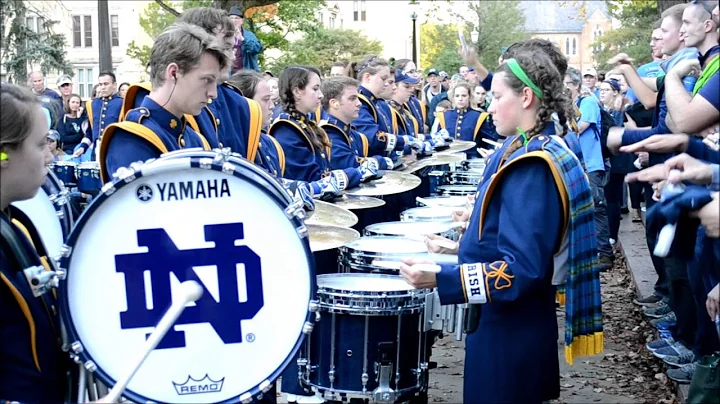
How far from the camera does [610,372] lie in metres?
6.71

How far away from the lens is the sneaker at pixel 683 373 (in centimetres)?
574

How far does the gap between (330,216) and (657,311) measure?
146 inches

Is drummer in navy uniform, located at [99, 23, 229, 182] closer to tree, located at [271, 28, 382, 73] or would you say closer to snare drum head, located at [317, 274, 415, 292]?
snare drum head, located at [317, 274, 415, 292]

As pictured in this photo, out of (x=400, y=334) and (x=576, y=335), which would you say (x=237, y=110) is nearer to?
(x=400, y=334)

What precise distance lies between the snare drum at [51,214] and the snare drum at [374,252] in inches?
73.6

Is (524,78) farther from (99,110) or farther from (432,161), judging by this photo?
(99,110)

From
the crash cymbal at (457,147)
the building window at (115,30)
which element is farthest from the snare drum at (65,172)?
the building window at (115,30)

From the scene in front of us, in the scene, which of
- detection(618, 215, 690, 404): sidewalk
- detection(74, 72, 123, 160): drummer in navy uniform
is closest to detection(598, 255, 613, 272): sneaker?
detection(618, 215, 690, 404): sidewalk

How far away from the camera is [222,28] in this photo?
458 centimetres

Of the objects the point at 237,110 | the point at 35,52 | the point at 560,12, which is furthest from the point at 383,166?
the point at 560,12

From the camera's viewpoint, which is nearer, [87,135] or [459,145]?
[459,145]

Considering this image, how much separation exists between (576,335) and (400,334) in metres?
0.99

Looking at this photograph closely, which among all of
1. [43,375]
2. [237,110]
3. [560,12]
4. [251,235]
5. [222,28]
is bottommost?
[43,375]

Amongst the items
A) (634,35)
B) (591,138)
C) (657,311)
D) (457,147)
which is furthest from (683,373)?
(634,35)
